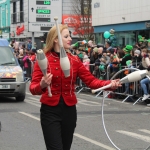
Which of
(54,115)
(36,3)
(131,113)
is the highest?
(36,3)

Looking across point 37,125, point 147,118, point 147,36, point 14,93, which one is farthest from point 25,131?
point 147,36

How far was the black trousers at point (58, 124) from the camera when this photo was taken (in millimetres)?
5559

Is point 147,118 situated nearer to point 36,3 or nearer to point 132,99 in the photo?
point 132,99

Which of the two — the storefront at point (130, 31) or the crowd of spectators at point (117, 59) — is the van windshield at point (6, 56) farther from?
the storefront at point (130, 31)

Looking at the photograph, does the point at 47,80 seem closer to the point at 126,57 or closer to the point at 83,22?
the point at 126,57

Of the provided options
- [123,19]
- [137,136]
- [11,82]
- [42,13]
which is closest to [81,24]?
[123,19]

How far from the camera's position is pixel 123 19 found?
35.5m

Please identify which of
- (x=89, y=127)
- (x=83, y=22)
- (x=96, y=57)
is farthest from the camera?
(x=83, y=22)

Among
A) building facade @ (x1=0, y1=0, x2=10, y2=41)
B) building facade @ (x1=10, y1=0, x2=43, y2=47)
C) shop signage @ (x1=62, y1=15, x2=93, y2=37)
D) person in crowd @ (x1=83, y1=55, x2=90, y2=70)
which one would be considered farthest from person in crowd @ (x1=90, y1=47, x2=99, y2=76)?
building facade @ (x1=0, y1=0, x2=10, y2=41)

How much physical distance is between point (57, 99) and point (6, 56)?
12253 millimetres

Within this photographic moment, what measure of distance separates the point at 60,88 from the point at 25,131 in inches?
198

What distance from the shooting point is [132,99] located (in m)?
17.2

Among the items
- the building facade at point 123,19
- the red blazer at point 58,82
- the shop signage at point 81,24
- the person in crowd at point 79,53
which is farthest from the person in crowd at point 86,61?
the shop signage at point 81,24

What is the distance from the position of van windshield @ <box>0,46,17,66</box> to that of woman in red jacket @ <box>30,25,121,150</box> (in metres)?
11.7
